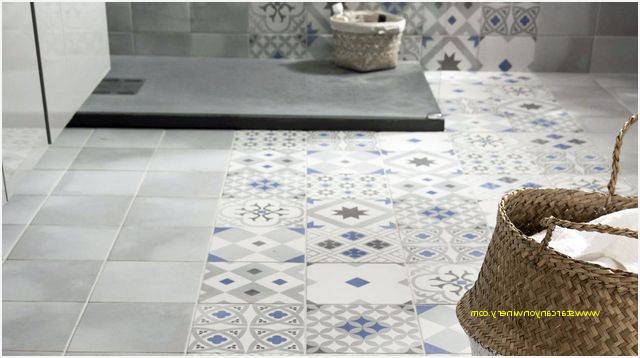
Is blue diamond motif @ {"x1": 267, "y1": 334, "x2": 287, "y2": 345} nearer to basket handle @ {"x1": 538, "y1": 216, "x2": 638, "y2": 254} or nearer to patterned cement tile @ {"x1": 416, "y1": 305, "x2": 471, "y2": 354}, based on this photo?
patterned cement tile @ {"x1": 416, "y1": 305, "x2": 471, "y2": 354}

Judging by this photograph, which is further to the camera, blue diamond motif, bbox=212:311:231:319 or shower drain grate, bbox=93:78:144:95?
shower drain grate, bbox=93:78:144:95

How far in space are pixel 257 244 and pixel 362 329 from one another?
0.49 meters

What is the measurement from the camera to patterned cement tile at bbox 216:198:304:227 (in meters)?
2.40

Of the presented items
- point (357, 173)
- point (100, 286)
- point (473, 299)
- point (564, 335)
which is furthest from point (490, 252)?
point (357, 173)

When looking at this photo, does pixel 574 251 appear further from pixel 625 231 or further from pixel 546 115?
pixel 546 115

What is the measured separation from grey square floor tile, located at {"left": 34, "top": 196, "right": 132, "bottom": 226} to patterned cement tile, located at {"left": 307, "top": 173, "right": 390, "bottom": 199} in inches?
22.5

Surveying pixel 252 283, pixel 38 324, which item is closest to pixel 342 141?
pixel 252 283

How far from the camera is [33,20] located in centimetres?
238

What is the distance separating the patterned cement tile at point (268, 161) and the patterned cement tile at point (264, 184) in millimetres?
22

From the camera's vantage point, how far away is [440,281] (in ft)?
6.91

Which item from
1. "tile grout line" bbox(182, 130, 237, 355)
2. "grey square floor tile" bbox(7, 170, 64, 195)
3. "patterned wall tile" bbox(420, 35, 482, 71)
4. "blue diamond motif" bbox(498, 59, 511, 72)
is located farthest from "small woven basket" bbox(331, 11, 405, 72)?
"grey square floor tile" bbox(7, 170, 64, 195)

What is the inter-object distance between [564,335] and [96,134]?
218 cm

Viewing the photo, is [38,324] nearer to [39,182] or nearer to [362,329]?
[362,329]

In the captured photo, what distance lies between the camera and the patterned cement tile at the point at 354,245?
7.27 feet
